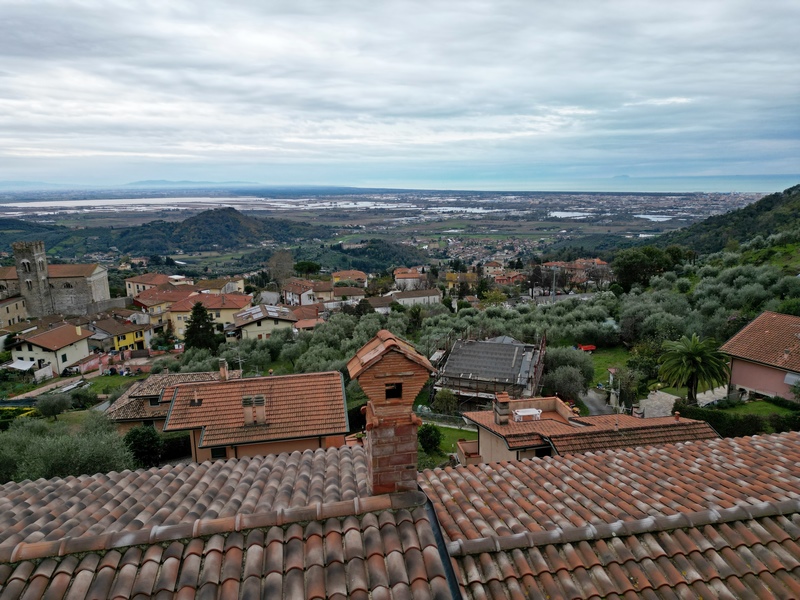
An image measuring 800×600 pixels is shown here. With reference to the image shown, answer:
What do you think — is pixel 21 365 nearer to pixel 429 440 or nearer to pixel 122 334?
pixel 122 334

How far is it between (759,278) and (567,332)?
490 inches

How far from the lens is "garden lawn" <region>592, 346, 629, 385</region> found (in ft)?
89.2

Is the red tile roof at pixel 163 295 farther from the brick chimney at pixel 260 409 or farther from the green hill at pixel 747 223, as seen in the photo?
the green hill at pixel 747 223

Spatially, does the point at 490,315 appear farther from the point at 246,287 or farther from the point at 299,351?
the point at 246,287

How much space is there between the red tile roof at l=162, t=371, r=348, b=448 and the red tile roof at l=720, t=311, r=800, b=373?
52.4 ft

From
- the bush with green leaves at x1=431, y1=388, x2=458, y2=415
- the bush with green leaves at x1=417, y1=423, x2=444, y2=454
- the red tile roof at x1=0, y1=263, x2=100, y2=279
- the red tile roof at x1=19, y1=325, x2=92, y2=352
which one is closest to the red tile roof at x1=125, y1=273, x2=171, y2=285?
the red tile roof at x1=0, y1=263, x2=100, y2=279

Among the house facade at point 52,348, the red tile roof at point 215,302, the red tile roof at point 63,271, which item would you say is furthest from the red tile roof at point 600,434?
the red tile roof at point 63,271

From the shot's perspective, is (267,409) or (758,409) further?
(758,409)

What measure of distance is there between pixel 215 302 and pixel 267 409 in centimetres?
4598

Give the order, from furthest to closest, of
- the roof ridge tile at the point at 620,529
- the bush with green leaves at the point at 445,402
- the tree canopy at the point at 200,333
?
1. the tree canopy at the point at 200,333
2. the bush with green leaves at the point at 445,402
3. the roof ridge tile at the point at 620,529

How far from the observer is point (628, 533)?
4.34 meters

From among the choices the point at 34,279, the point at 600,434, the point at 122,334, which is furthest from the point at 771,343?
the point at 34,279

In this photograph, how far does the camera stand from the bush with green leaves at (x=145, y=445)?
17969 mm

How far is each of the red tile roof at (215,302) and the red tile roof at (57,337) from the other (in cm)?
1147
